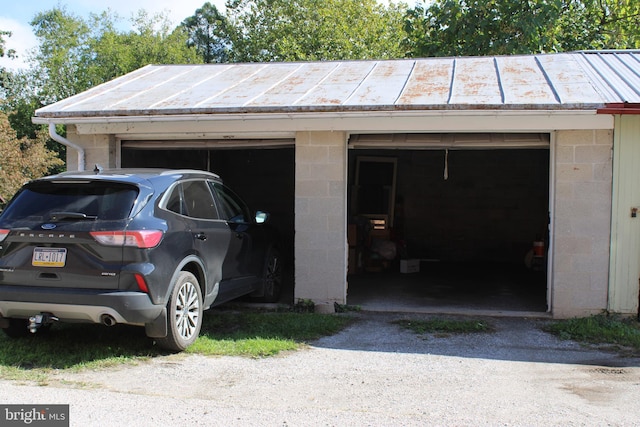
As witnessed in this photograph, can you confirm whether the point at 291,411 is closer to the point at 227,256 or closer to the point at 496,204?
the point at 227,256

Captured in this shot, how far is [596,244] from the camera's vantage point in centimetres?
729

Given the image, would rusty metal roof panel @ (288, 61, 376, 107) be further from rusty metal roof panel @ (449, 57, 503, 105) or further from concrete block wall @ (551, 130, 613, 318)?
concrete block wall @ (551, 130, 613, 318)

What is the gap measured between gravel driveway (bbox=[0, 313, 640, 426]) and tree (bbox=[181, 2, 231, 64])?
39523 millimetres

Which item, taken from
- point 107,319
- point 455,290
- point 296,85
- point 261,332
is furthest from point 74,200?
point 455,290

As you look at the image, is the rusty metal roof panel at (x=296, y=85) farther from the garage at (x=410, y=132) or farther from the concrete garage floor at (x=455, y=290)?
the concrete garage floor at (x=455, y=290)

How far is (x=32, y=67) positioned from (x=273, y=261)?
111ft

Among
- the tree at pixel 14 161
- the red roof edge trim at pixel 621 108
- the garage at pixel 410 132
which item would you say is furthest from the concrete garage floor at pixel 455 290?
the tree at pixel 14 161

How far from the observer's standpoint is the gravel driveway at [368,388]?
13.7 ft

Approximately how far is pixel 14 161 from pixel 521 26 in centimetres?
1902

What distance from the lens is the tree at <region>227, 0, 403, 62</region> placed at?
28609 mm

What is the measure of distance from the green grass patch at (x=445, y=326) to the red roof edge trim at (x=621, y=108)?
2925mm

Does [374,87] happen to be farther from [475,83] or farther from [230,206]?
[230,206]

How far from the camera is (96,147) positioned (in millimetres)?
8367

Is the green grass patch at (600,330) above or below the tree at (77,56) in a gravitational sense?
below
